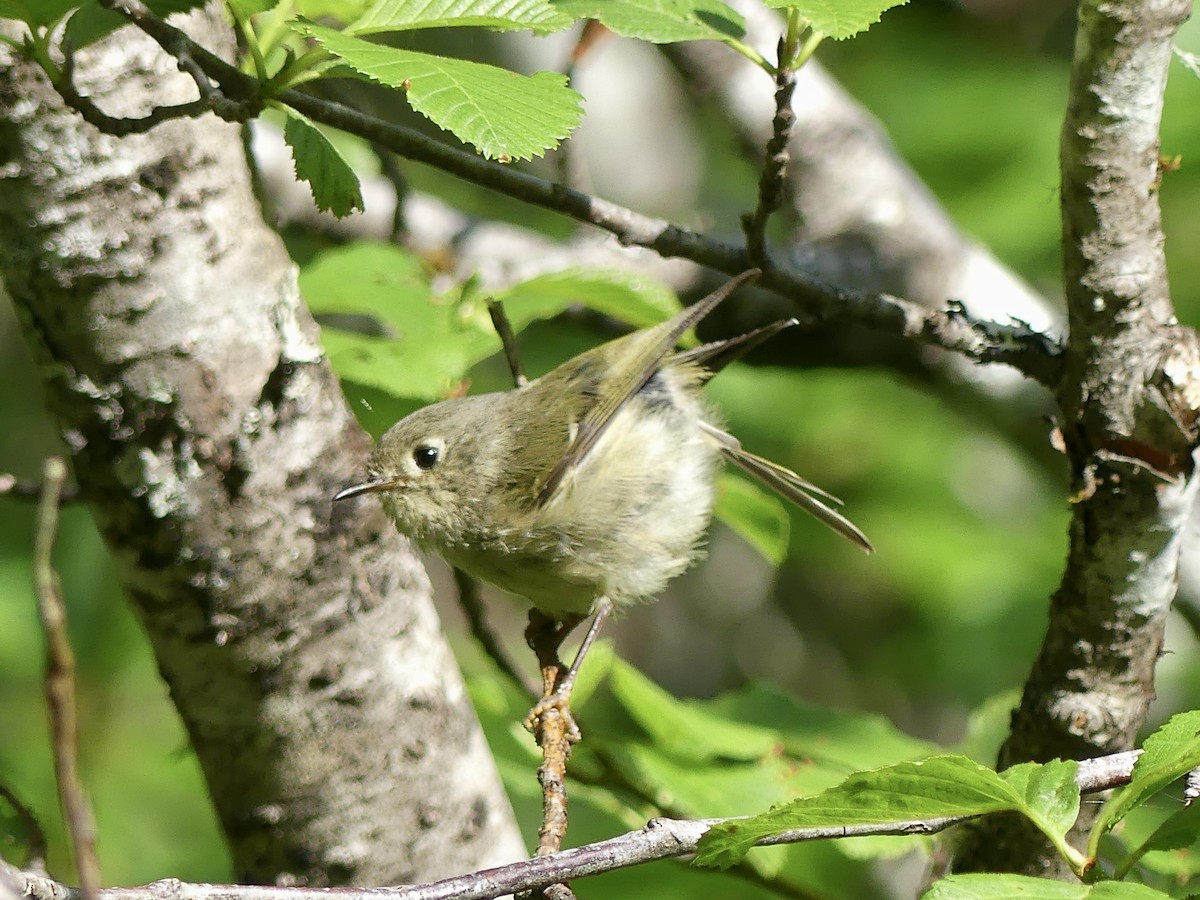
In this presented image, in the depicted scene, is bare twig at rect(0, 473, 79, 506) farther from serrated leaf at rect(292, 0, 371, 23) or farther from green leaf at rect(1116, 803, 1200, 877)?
green leaf at rect(1116, 803, 1200, 877)

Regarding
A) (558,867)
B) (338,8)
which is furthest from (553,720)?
(338,8)

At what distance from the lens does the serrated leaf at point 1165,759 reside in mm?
1183

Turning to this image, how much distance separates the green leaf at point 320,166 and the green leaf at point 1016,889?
3.75 ft

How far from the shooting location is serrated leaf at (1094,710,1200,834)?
3.88 ft

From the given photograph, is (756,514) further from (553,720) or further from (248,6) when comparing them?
(248,6)

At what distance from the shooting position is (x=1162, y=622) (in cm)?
186

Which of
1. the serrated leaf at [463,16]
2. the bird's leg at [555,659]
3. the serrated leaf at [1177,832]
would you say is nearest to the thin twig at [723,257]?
the serrated leaf at [463,16]

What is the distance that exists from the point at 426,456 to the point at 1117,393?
132 centimetres

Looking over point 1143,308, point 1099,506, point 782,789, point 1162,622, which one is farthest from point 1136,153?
point 782,789

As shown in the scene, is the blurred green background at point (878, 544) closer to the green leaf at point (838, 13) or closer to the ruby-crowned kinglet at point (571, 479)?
the ruby-crowned kinglet at point (571, 479)

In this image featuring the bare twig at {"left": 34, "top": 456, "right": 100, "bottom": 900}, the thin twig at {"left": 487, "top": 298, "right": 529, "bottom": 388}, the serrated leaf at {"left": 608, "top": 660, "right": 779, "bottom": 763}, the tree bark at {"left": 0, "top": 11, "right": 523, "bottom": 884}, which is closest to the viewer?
the bare twig at {"left": 34, "top": 456, "right": 100, "bottom": 900}

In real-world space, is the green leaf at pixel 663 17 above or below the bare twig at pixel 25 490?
above

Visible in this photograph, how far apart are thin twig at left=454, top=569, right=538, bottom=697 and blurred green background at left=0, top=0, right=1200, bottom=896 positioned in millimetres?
600

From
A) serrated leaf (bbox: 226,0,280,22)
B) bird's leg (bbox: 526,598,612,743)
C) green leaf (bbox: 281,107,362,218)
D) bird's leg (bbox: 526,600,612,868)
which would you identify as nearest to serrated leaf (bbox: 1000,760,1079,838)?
bird's leg (bbox: 526,600,612,868)
